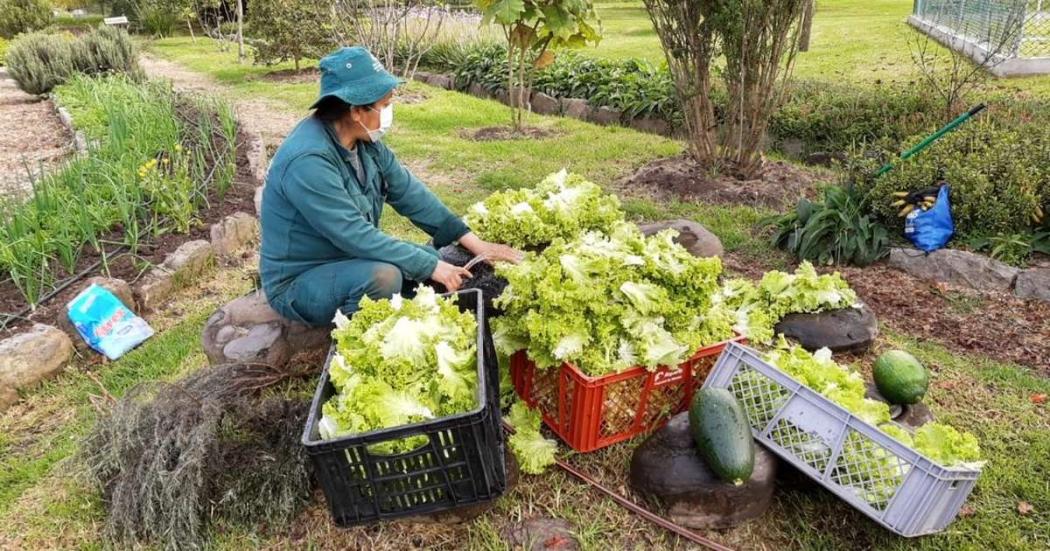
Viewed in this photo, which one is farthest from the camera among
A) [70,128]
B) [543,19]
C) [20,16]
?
[20,16]

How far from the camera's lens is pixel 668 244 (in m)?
3.35

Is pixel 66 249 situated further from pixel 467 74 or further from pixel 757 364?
pixel 467 74

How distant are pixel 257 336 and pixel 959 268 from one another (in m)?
4.83

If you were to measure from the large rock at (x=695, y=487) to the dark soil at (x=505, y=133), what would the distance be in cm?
712

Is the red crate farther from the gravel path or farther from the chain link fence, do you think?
the chain link fence

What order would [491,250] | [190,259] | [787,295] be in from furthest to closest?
[190,259], [787,295], [491,250]

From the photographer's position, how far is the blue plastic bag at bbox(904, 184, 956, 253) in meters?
5.02

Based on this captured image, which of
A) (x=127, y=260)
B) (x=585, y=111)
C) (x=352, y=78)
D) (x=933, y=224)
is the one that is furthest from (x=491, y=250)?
(x=585, y=111)

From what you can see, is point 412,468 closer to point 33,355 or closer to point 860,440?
point 860,440

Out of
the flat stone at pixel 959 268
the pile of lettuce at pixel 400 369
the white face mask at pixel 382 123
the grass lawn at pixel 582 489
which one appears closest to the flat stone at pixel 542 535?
the grass lawn at pixel 582 489

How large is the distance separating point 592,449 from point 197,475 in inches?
67.4

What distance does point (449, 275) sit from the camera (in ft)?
11.7

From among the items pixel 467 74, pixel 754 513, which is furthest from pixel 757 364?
pixel 467 74

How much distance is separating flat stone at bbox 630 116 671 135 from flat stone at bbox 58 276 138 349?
712cm
